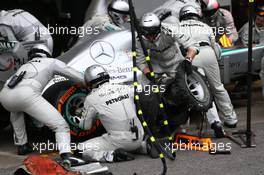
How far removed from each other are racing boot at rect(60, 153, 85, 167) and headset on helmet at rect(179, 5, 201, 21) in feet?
8.88

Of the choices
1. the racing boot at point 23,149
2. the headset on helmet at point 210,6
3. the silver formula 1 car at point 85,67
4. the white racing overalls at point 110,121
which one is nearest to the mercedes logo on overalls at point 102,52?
the silver formula 1 car at point 85,67

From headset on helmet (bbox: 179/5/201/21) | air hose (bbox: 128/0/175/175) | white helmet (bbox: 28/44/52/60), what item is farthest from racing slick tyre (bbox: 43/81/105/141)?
headset on helmet (bbox: 179/5/201/21)

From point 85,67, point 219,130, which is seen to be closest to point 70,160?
point 85,67

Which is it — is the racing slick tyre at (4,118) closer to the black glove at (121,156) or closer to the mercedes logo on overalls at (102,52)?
the mercedes logo on overalls at (102,52)

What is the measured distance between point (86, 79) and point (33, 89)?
662 millimetres

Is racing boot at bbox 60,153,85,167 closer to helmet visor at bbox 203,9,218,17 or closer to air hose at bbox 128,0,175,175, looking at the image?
air hose at bbox 128,0,175,175

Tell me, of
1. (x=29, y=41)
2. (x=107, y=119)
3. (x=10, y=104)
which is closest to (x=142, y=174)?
(x=107, y=119)

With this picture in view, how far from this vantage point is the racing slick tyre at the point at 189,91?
8.27m

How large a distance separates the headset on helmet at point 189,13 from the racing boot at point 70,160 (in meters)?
2.71

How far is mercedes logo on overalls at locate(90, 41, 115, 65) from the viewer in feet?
30.0

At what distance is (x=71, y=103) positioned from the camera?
28.8 ft

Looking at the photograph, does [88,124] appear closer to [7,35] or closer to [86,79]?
[86,79]

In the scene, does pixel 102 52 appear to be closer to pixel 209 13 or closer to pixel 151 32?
pixel 151 32

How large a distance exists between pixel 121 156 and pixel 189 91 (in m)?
1.10
